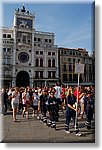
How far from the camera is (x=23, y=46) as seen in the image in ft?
19.8

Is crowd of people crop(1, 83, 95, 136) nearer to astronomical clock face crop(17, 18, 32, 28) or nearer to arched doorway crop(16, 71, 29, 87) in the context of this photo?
arched doorway crop(16, 71, 29, 87)

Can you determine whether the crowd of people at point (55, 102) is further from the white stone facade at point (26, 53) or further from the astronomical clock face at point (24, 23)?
the astronomical clock face at point (24, 23)

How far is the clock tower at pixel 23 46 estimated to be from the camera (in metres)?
4.89

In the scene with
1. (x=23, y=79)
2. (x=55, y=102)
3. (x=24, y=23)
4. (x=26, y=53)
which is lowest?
(x=55, y=102)

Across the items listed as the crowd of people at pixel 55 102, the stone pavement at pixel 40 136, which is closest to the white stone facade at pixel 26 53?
the crowd of people at pixel 55 102

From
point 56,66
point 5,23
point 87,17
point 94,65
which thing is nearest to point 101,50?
point 94,65

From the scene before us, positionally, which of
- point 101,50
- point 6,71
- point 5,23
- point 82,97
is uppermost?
point 5,23

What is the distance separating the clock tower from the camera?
489 cm

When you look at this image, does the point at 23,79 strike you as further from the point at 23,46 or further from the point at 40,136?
the point at 40,136

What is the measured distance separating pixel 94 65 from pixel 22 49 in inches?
79.8

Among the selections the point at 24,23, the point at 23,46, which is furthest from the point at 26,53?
the point at 24,23

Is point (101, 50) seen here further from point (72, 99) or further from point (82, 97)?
point (82, 97)

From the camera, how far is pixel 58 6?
14.9ft

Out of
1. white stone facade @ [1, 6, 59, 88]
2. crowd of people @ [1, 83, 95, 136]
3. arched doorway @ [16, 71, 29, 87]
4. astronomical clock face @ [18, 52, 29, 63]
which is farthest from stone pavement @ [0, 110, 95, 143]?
astronomical clock face @ [18, 52, 29, 63]
